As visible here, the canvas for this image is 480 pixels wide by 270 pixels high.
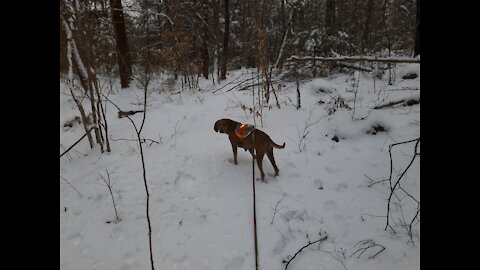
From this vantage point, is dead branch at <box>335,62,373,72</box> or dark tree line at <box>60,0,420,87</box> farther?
dead branch at <box>335,62,373,72</box>

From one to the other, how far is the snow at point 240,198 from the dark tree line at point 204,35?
1689mm

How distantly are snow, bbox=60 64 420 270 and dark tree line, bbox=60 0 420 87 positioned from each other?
1.69 m

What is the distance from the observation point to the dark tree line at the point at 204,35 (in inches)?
272

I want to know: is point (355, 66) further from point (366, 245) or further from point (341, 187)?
point (366, 245)

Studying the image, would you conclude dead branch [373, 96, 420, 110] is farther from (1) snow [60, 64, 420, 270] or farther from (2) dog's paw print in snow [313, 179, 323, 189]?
(2) dog's paw print in snow [313, 179, 323, 189]

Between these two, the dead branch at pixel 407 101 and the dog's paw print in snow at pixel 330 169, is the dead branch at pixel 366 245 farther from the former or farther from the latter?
the dead branch at pixel 407 101

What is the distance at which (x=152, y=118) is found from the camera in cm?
688

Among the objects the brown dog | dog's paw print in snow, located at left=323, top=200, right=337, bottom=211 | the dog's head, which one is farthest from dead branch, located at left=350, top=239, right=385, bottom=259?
the dog's head

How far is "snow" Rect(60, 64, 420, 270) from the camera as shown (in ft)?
9.81

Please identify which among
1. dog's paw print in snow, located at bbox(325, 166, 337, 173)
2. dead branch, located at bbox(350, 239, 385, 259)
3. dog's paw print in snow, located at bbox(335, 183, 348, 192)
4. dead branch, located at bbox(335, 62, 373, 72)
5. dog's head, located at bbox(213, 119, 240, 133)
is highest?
dead branch, located at bbox(335, 62, 373, 72)

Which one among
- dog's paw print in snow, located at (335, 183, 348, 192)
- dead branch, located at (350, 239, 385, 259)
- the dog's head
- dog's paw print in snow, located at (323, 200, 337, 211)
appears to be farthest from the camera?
the dog's head

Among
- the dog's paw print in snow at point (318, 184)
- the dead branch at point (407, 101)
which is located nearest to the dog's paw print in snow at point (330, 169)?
the dog's paw print in snow at point (318, 184)
